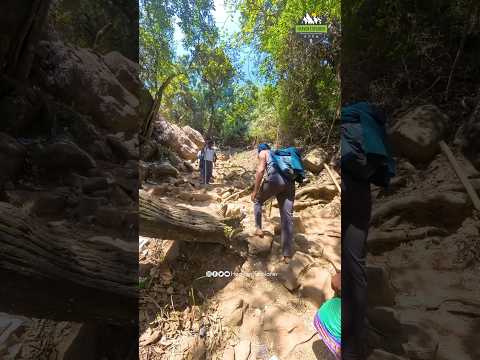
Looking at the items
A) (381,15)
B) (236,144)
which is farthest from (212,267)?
(381,15)

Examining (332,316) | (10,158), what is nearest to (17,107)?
(10,158)

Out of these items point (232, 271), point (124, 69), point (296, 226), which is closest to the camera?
point (232, 271)

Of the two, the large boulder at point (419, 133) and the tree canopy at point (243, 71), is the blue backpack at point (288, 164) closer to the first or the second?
the tree canopy at point (243, 71)

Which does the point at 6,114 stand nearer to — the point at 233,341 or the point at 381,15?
the point at 233,341

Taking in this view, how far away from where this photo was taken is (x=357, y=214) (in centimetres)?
96

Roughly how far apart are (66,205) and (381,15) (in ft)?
8.16

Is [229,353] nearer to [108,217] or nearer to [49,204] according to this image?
[108,217]

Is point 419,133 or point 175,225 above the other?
point 419,133

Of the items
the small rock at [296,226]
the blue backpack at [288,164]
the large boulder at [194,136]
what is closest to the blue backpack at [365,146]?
the blue backpack at [288,164]

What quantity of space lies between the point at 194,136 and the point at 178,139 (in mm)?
91

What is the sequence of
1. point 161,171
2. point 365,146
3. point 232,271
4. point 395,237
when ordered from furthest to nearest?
point 395,237
point 161,171
point 232,271
point 365,146

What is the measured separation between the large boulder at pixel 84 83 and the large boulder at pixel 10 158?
0.41 m

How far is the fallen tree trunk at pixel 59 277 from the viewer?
99 cm

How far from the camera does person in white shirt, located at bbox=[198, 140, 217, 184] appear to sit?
127 centimetres
